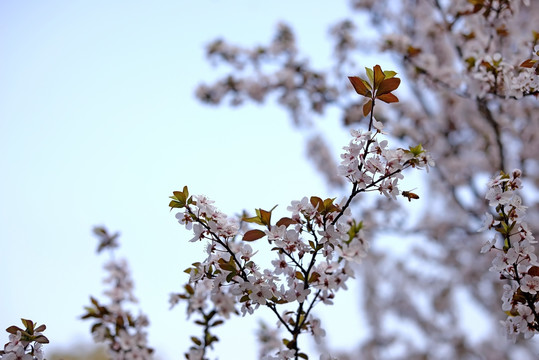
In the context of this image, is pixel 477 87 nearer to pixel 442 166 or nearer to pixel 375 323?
pixel 442 166

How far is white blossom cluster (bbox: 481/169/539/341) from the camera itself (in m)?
1.35

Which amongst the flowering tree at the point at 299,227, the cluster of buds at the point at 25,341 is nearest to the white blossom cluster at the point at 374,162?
the flowering tree at the point at 299,227

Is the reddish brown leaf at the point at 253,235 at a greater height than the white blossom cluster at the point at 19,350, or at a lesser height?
greater

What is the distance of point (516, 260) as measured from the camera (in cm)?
136

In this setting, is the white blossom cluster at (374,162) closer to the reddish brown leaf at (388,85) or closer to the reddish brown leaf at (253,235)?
the reddish brown leaf at (388,85)

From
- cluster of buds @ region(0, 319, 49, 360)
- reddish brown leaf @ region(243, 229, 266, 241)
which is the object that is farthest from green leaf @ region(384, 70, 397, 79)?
cluster of buds @ region(0, 319, 49, 360)

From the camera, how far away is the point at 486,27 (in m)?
2.65

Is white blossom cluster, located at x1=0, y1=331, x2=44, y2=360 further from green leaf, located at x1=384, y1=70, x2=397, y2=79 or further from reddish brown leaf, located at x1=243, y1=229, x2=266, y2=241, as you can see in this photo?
green leaf, located at x1=384, y1=70, x2=397, y2=79

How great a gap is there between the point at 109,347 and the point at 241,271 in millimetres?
1161

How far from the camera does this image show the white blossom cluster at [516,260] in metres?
1.35

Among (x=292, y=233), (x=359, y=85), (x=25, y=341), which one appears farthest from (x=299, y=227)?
(x=25, y=341)

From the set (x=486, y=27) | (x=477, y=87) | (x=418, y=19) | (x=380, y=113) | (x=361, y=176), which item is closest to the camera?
(x=361, y=176)

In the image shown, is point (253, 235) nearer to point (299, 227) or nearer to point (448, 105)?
point (299, 227)

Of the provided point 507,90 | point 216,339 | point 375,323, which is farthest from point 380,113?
point 375,323
